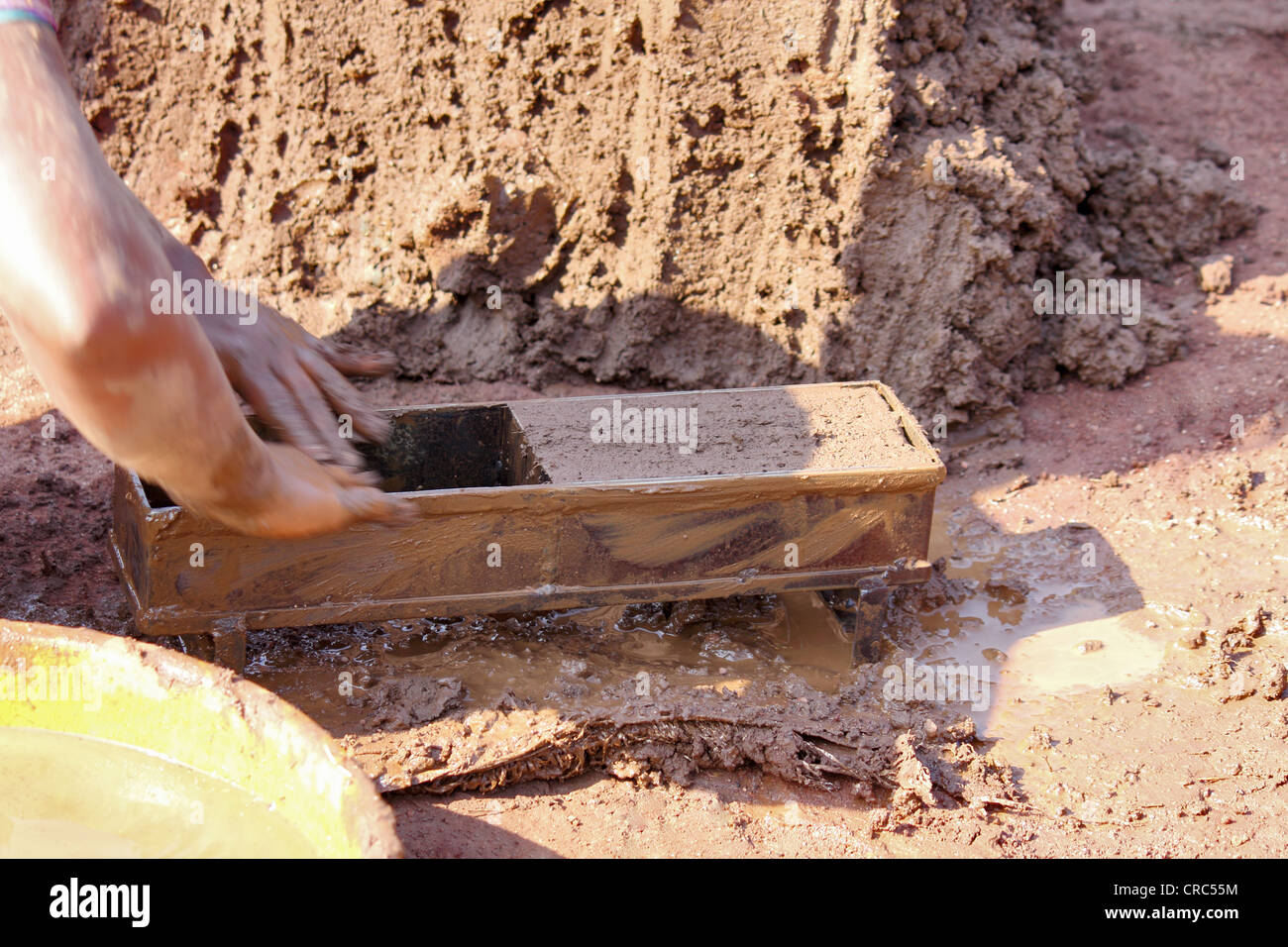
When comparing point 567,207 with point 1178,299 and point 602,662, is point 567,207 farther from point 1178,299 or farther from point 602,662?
point 1178,299

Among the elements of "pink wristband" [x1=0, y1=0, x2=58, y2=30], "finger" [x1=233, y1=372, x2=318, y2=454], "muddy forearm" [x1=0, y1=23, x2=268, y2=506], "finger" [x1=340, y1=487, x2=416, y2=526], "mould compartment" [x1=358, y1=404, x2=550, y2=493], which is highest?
"pink wristband" [x1=0, y1=0, x2=58, y2=30]

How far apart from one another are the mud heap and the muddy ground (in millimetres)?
298

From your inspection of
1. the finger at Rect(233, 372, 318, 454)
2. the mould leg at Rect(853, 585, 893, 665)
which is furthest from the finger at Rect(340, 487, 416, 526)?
the mould leg at Rect(853, 585, 893, 665)

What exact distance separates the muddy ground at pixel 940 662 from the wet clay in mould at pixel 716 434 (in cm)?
72

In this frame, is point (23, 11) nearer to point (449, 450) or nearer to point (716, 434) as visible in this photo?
point (449, 450)

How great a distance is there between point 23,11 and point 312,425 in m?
1.14

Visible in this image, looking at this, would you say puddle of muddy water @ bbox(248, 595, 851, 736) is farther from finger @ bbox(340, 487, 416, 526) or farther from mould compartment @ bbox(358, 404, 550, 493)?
finger @ bbox(340, 487, 416, 526)

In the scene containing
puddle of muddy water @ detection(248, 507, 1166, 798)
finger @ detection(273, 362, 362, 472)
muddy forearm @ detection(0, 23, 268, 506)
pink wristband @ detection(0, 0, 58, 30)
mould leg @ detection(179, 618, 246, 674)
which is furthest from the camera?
puddle of muddy water @ detection(248, 507, 1166, 798)

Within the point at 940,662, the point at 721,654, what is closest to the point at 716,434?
the point at 721,654

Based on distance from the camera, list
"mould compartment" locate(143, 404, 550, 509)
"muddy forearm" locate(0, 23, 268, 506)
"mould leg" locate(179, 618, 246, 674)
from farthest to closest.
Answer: "mould compartment" locate(143, 404, 550, 509) < "mould leg" locate(179, 618, 246, 674) < "muddy forearm" locate(0, 23, 268, 506)

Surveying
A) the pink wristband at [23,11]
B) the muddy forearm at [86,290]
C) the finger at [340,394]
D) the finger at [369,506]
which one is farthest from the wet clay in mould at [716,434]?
the pink wristband at [23,11]

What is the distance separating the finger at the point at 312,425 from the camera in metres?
2.50

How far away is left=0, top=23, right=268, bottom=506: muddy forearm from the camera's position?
5.05ft

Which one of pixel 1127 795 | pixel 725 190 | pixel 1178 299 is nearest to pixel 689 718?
pixel 1127 795
